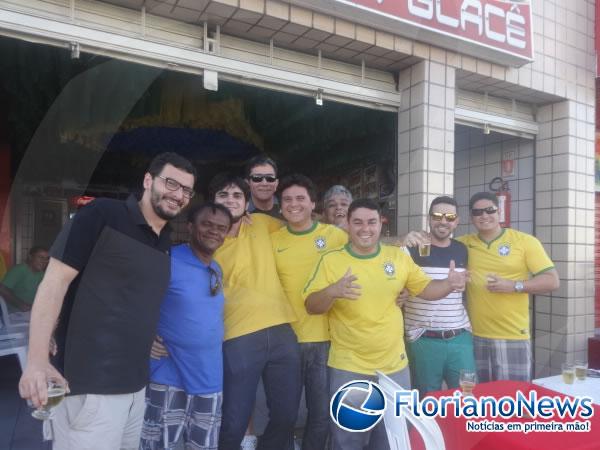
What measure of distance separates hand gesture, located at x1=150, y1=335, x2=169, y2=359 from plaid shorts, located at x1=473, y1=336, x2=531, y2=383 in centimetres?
254

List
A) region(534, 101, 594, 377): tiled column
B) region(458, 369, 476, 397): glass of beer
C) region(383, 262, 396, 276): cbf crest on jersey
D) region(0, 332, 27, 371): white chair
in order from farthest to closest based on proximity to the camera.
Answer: region(534, 101, 594, 377): tiled column
region(0, 332, 27, 371): white chair
region(383, 262, 396, 276): cbf crest on jersey
region(458, 369, 476, 397): glass of beer

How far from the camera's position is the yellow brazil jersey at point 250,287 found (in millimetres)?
2838

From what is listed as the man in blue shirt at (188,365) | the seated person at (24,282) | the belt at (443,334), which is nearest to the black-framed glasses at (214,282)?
the man in blue shirt at (188,365)

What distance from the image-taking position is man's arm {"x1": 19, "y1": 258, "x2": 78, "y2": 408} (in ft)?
6.64

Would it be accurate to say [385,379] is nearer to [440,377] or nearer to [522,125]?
[440,377]

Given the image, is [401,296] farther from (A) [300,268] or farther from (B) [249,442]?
(B) [249,442]

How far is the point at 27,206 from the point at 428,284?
227 inches

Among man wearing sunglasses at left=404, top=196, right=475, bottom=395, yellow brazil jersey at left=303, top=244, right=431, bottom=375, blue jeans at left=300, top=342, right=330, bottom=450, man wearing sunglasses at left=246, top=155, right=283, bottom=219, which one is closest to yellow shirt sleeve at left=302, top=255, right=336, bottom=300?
yellow brazil jersey at left=303, top=244, right=431, bottom=375

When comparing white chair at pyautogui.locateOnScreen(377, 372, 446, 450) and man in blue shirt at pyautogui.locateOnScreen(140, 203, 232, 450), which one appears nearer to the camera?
white chair at pyautogui.locateOnScreen(377, 372, 446, 450)

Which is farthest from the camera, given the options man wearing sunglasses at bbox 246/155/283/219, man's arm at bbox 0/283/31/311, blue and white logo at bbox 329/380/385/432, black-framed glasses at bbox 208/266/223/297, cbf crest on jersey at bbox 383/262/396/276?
man's arm at bbox 0/283/31/311

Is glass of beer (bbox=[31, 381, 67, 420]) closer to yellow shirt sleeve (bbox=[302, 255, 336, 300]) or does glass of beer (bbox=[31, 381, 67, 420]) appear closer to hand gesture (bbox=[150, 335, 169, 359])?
hand gesture (bbox=[150, 335, 169, 359])

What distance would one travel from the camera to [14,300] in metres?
5.02

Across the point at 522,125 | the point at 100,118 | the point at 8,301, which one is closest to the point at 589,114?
the point at 522,125

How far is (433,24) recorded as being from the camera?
426 cm
